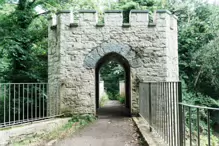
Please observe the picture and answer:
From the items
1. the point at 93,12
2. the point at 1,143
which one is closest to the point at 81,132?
the point at 1,143

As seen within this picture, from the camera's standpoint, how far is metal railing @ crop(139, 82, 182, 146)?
2.72 meters

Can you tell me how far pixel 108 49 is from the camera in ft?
22.9

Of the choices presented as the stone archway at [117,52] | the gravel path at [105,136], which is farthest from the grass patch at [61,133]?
the stone archway at [117,52]

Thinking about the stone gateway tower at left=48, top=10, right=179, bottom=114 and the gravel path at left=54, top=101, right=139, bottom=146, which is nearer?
the gravel path at left=54, top=101, right=139, bottom=146

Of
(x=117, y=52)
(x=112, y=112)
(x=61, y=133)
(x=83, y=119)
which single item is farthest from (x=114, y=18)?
(x=61, y=133)

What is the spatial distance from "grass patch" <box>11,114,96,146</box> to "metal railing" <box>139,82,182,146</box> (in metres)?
2.23

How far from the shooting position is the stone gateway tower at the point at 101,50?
6926 millimetres

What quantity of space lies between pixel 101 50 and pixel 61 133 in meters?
2.90

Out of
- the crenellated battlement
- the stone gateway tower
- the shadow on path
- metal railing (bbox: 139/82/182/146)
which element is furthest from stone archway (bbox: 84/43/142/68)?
metal railing (bbox: 139/82/182/146)

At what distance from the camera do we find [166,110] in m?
3.27

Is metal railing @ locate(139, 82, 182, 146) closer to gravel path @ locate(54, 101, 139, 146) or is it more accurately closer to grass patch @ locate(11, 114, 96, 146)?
gravel path @ locate(54, 101, 139, 146)

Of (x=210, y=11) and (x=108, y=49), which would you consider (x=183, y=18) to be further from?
(x=108, y=49)

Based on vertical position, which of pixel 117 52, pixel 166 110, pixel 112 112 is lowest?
pixel 112 112

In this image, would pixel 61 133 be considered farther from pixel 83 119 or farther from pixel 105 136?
pixel 83 119
